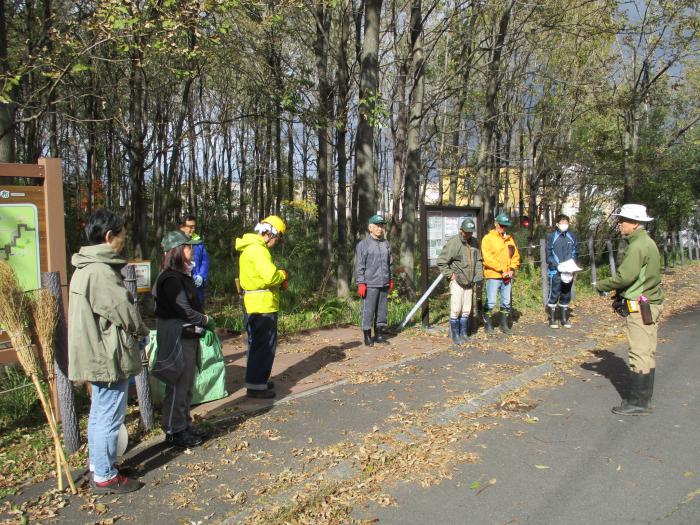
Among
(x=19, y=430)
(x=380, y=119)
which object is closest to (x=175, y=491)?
(x=19, y=430)

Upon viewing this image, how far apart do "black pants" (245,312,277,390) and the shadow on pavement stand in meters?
3.91

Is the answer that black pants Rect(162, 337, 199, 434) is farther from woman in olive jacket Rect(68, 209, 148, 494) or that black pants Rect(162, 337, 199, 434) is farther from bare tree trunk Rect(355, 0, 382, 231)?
bare tree trunk Rect(355, 0, 382, 231)

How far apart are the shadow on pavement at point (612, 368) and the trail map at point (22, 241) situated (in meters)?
6.06

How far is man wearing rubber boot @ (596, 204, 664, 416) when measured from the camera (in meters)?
5.74

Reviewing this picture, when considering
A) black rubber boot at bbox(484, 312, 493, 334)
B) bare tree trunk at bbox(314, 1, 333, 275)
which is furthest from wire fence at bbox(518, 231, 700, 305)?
black rubber boot at bbox(484, 312, 493, 334)

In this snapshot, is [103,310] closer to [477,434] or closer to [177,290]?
[177,290]

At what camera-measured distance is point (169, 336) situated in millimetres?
4754

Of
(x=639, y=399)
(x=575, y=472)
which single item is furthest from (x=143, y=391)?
(x=639, y=399)

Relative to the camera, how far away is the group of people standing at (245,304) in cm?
387

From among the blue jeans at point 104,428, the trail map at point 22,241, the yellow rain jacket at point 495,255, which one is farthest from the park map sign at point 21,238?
the yellow rain jacket at point 495,255

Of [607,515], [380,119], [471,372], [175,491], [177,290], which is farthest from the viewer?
[380,119]

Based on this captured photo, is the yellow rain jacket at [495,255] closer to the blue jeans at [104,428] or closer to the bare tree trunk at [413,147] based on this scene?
the bare tree trunk at [413,147]

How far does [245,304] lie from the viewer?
19.8 ft

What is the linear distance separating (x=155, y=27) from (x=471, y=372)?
20.6 feet
